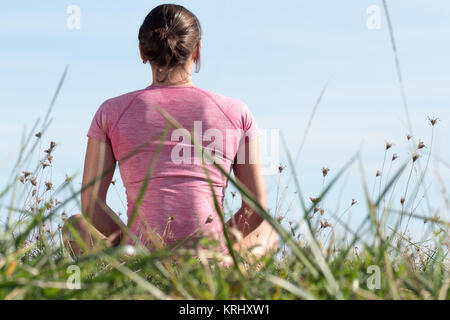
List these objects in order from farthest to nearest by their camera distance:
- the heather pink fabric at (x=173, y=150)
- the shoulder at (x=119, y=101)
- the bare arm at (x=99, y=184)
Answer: the bare arm at (x=99, y=184) < the shoulder at (x=119, y=101) < the heather pink fabric at (x=173, y=150)

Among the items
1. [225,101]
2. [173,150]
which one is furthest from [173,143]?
[225,101]

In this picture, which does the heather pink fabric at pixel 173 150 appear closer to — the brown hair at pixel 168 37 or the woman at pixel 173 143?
the woman at pixel 173 143

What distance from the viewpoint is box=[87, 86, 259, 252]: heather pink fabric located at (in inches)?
137

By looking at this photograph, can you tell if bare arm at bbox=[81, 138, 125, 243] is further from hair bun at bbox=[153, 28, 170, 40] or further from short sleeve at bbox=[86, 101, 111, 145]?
hair bun at bbox=[153, 28, 170, 40]

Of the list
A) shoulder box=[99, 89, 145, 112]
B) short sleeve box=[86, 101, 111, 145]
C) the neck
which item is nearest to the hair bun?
the neck

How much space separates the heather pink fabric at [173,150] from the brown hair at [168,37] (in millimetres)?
187

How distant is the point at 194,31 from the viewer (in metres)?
3.77

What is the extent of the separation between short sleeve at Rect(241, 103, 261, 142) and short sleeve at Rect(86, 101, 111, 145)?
857 mm

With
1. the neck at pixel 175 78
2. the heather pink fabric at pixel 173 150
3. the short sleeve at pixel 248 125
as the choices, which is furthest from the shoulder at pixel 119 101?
the short sleeve at pixel 248 125

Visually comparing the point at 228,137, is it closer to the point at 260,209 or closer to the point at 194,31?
the point at 194,31

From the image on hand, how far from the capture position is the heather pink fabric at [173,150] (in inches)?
137

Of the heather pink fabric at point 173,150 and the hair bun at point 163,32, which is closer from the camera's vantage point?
the heather pink fabric at point 173,150
